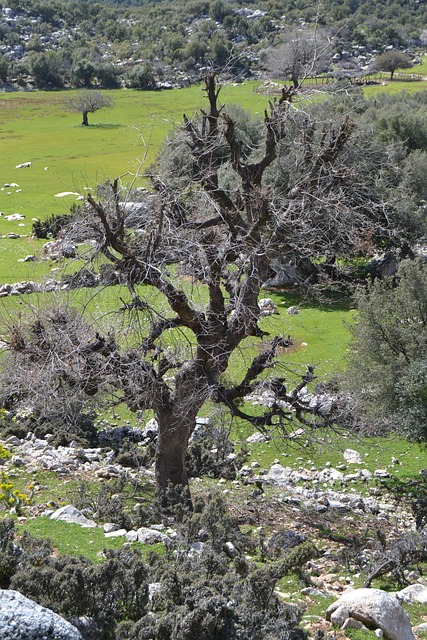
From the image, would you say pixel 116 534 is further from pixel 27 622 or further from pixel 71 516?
pixel 27 622

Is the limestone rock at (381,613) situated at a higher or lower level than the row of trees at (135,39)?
lower

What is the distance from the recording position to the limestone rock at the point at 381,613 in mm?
8305

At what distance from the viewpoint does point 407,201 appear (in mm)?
33750

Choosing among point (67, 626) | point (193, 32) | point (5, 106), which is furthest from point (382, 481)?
point (193, 32)

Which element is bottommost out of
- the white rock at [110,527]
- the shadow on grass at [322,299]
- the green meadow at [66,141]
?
the shadow on grass at [322,299]

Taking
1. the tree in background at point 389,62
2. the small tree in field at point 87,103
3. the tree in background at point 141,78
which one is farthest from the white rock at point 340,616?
the tree in background at point 141,78

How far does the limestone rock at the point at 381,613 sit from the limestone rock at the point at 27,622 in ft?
11.5

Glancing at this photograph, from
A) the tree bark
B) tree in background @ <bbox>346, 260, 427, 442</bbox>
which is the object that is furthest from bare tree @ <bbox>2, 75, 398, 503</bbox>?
tree in background @ <bbox>346, 260, 427, 442</bbox>

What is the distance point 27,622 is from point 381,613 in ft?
13.1

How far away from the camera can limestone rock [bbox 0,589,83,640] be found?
5.91 metres

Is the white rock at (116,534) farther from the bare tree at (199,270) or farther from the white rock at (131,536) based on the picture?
the bare tree at (199,270)

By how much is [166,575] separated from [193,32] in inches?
5686

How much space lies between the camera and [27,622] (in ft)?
19.5

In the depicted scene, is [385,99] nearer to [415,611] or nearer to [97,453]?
[97,453]
